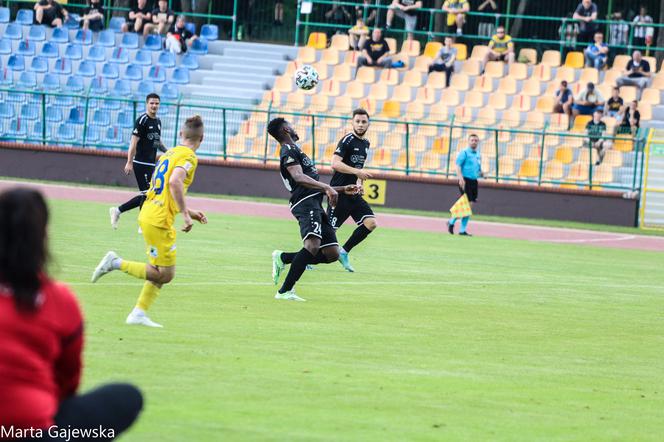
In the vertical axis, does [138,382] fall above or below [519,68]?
below

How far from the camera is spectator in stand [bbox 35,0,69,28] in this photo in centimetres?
4038

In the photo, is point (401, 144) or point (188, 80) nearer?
point (401, 144)

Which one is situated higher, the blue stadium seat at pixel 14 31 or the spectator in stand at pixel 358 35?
the spectator in stand at pixel 358 35

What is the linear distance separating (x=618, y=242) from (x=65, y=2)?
2323 centimetres

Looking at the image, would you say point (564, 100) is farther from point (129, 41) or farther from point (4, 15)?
point (4, 15)

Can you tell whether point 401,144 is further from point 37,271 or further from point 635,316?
point 37,271

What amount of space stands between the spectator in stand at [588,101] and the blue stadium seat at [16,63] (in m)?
17.2

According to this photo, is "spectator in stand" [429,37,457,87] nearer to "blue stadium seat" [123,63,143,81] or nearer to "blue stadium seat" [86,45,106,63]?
"blue stadium seat" [123,63,143,81]

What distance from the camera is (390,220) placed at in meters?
29.1

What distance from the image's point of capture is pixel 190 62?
3944cm

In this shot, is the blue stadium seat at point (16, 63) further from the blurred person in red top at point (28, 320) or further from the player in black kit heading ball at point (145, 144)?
the blurred person in red top at point (28, 320)

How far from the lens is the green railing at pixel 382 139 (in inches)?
1294

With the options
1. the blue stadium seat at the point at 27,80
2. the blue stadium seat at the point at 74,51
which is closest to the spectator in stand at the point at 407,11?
the blue stadium seat at the point at 74,51

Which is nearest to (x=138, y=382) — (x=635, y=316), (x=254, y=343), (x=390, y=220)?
(x=254, y=343)
